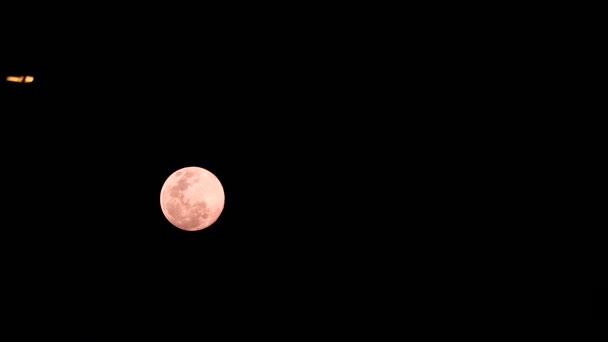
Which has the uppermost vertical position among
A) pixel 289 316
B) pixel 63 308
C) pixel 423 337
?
pixel 63 308

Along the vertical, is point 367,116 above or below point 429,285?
above

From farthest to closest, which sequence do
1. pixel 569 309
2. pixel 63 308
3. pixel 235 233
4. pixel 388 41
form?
pixel 235 233, pixel 63 308, pixel 569 309, pixel 388 41

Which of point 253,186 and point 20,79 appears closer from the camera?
point 20,79

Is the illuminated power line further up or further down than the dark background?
further up

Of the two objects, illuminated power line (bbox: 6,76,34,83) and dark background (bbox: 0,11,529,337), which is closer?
illuminated power line (bbox: 6,76,34,83)

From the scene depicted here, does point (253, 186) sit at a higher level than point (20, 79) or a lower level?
lower

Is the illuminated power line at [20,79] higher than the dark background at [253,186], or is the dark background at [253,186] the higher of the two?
the illuminated power line at [20,79]

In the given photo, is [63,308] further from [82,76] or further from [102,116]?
[82,76]

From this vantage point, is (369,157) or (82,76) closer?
(82,76)

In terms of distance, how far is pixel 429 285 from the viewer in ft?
11.2

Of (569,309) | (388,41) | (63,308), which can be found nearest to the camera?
(388,41)

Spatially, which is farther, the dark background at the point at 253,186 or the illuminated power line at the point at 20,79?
the dark background at the point at 253,186

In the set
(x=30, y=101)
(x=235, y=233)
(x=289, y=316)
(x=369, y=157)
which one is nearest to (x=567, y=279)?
(x=369, y=157)

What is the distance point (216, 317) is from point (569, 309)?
307 cm
